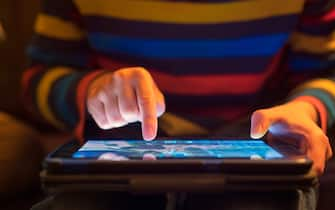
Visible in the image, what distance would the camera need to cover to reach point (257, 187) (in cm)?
39

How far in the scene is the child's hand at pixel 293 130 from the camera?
0.52 metres

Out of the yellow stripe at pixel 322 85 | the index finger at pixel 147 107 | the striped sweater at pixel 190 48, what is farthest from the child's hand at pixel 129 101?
the yellow stripe at pixel 322 85

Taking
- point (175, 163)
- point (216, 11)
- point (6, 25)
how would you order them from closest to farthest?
point (175, 163) → point (216, 11) → point (6, 25)

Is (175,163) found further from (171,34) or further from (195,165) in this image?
(171,34)

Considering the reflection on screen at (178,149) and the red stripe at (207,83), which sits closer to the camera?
the reflection on screen at (178,149)

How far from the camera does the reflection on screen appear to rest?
424mm

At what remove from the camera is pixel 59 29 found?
77 cm

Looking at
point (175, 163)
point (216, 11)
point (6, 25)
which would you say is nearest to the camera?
point (175, 163)

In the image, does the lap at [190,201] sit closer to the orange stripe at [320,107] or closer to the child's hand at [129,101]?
the child's hand at [129,101]

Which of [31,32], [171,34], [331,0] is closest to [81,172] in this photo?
[171,34]

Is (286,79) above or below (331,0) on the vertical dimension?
below

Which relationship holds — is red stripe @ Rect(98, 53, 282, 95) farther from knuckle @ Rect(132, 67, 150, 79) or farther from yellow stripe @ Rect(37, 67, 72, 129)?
knuckle @ Rect(132, 67, 150, 79)

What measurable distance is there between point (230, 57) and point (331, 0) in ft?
0.48

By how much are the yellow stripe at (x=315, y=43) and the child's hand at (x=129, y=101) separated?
0.96ft
